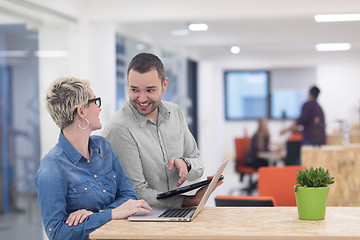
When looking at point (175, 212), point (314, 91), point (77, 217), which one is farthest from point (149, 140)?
point (314, 91)

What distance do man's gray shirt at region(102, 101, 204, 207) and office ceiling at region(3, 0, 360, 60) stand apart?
239cm

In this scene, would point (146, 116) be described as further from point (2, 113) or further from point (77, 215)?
point (2, 113)

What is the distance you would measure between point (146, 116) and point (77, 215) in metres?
0.73

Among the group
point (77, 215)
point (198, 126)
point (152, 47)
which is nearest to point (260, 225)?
point (77, 215)

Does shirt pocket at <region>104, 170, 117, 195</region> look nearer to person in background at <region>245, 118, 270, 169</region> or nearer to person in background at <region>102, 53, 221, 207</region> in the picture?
person in background at <region>102, 53, 221, 207</region>

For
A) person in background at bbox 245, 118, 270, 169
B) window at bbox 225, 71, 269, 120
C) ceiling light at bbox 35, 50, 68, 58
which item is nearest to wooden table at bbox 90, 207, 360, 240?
ceiling light at bbox 35, 50, 68, 58

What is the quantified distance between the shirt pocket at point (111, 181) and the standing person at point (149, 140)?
0.57 ft

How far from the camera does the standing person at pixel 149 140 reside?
8.93 ft

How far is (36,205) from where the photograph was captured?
5480 mm

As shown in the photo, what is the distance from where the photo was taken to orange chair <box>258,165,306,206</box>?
4.56 metres

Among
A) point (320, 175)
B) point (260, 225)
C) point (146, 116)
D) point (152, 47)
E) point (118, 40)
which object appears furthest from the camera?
point (152, 47)

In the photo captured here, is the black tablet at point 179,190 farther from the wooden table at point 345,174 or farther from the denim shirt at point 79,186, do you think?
the wooden table at point 345,174

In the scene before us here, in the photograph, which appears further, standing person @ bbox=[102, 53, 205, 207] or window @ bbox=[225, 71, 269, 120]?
window @ bbox=[225, 71, 269, 120]

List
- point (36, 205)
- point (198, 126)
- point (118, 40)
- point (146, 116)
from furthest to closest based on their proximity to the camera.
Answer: point (198, 126)
point (118, 40)
point (36, 205)
point (146, 116)
